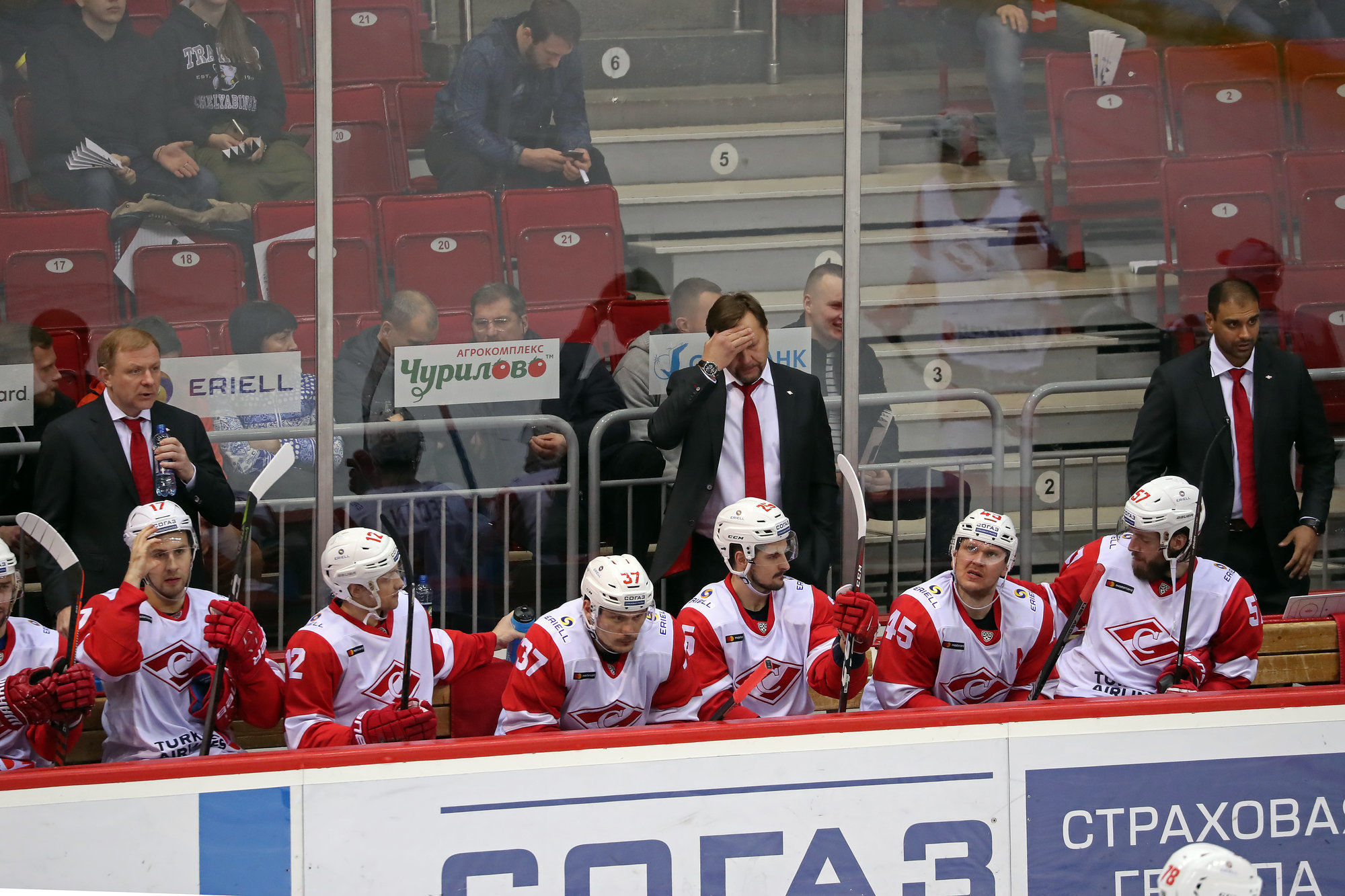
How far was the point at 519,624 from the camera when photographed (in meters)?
4.48

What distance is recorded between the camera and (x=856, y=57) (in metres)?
4.80

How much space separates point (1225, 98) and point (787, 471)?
2.17 m

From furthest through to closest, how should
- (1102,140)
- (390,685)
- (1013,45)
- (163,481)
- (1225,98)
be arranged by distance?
(1225,98) → (1102,140) → (1013,45) → (163,481) → (390,685)

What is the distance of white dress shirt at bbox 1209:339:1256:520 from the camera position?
16.3ft

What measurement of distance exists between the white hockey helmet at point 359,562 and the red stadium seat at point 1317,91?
351 centimetres

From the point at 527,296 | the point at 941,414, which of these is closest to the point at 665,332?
the point at 527,296

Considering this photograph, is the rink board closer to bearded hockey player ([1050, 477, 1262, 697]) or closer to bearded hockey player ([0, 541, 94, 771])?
bearded hockey player ([0, 541, 94, 771])

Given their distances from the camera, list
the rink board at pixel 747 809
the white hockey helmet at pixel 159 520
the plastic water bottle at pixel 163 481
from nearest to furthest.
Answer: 1. the rink board at pixel 747 809
2. the white hockey helmet at pixel 159 520
3. the plastic water bottle at pixel 163 481

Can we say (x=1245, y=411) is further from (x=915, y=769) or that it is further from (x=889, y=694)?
(x=915, y=769)

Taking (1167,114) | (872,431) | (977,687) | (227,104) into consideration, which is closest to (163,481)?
(227,104)

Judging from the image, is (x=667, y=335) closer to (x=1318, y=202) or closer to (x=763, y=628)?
(x=763, y=628)

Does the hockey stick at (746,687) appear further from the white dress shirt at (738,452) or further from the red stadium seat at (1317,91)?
the red stadium seat at (1317,91)

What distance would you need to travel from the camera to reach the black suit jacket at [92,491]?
4.37 meters

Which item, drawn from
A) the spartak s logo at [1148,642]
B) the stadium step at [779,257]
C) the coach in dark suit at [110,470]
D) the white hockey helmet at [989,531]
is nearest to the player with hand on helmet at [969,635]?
the white hockey helmet at [989,531]
